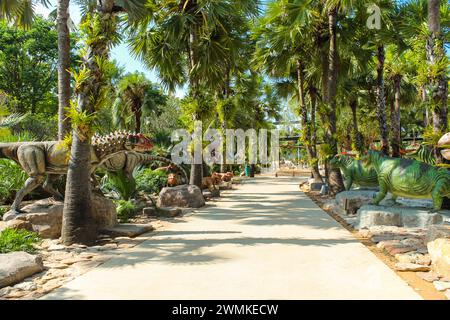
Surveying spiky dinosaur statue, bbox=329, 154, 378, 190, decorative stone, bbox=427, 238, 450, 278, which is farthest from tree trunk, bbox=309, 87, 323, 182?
decorative stone, bbox=427, 238, 450, 278

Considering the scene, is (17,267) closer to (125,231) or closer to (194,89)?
(125,231)

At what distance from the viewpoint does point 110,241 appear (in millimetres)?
5785

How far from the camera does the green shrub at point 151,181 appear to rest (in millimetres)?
13023

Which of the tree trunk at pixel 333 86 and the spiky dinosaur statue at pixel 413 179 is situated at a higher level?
the tree trunk at pixel 333 86

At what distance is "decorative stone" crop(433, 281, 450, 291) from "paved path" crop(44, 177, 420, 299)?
281 millimetres

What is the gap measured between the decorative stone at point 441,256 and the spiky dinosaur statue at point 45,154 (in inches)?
206

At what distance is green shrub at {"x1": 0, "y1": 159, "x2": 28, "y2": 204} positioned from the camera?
8812 millimetres

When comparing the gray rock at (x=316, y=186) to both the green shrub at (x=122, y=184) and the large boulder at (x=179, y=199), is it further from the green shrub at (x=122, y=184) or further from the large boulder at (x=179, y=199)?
the green shrub at (x=122, y=184)

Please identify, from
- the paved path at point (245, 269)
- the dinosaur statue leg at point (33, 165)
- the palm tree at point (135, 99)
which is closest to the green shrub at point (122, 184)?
the dinosaur statue leg at point (33, 165)

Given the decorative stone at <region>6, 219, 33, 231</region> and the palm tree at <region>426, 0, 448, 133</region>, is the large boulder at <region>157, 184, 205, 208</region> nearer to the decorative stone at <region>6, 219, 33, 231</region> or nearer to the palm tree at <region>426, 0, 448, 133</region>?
the decorative stone at <region>6, 219, 33, 231</region>

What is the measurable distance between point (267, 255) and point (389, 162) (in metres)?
3.59

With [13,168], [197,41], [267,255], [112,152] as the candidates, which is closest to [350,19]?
[197,41]

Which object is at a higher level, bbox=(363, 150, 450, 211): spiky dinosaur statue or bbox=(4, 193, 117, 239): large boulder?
bbox=(363, 150, 450, 211): spiky dinosaur statue

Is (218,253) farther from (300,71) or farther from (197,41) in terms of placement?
(300,71)
